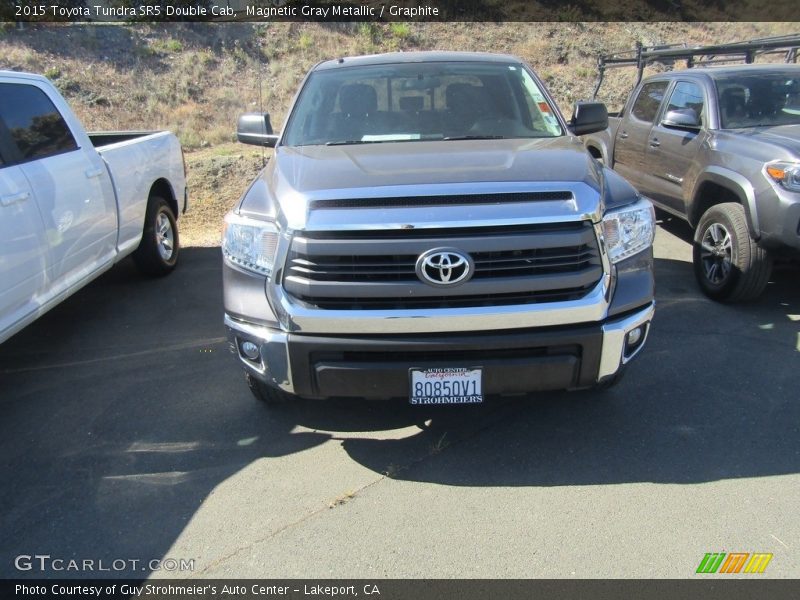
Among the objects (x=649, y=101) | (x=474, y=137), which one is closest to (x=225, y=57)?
(x=649, y=101)

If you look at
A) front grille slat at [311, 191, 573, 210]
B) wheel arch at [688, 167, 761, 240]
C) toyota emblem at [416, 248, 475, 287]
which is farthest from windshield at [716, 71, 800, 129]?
toyota emblem at [416, 248, 475, 287]

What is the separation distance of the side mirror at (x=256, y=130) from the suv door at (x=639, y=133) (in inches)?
167

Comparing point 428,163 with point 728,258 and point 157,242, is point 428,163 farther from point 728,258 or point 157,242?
point 157,242

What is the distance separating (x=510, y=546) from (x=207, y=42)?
25.4m

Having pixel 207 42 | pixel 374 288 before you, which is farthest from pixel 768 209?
pixel 207 42

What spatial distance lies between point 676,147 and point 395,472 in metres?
4.66

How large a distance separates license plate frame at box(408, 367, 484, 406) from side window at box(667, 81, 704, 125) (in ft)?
13.9

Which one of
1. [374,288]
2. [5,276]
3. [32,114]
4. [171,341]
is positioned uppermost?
[32,114]

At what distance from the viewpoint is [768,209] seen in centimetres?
469

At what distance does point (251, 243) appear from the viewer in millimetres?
3090

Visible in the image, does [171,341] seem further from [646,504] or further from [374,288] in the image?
[646,504]

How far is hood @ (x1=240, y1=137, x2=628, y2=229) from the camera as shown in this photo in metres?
2.87

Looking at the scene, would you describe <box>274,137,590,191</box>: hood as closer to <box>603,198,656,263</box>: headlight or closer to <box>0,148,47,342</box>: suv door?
<box>603,198,656,263</box>: headlight
